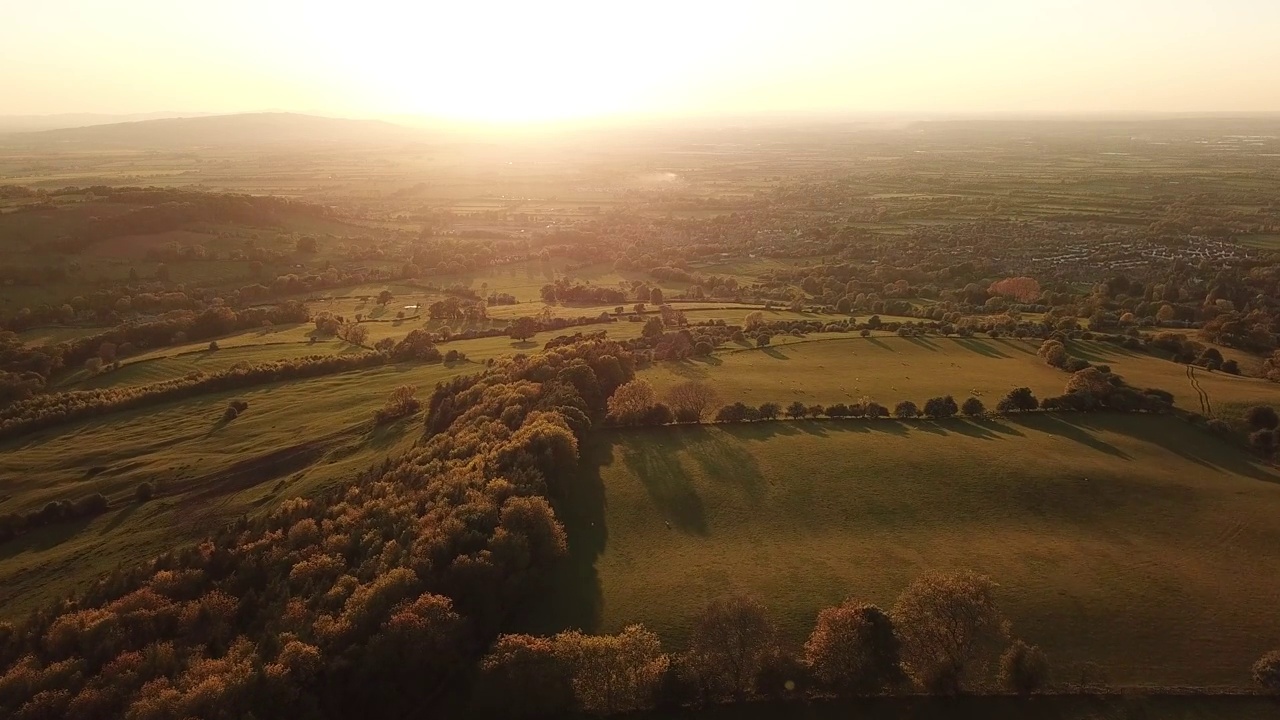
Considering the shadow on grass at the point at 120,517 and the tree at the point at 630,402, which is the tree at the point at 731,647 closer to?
the tree at the point at 630,402

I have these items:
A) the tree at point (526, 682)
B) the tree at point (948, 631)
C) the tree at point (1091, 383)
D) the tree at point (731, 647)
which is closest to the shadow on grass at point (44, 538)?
the tree at point (526, 682)

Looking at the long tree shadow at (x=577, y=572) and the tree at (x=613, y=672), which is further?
the long tree shadow at (x=577, y=572)

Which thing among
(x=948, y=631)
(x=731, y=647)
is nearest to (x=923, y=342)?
(x=948, y=631)

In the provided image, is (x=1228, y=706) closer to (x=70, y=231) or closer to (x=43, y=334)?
(x=43, y=334)

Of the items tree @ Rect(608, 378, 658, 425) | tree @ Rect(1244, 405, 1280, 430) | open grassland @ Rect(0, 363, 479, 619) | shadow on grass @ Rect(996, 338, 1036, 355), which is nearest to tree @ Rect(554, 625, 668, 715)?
tree @ Rect(608, 378, 658, 425)

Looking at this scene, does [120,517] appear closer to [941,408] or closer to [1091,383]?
[941,408]

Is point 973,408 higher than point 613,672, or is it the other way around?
point 973,408

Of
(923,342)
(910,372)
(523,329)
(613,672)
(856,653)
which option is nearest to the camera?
(613,672)
